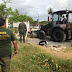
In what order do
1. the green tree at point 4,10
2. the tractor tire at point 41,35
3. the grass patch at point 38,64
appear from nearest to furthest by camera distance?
the grass patch at point 38,64
the tractor tire at point 41,35
the green tree at point 4,10

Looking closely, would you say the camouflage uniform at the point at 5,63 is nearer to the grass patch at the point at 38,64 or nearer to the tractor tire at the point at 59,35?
the grass patch at the point at 38,64

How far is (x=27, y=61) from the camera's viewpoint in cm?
443

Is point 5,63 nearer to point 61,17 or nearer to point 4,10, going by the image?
point 61,17

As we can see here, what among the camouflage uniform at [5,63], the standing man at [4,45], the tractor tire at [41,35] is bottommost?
the tractor tire at [41,35]

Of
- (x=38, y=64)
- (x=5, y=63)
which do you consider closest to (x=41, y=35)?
(x=38, y=64)

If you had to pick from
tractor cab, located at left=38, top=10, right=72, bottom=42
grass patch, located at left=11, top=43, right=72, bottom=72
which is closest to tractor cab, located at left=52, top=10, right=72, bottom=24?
tractor cab, located at left=38, top=10, right=72, bottom=42

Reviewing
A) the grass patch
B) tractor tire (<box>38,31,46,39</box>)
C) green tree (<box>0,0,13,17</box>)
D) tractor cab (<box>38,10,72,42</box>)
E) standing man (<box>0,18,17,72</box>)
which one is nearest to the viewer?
standing man (<box>0,18,17,72</box>)

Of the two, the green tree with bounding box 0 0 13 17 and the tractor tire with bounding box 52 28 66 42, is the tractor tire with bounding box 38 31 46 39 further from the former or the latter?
the green tree with bounding box 0 0 13 17

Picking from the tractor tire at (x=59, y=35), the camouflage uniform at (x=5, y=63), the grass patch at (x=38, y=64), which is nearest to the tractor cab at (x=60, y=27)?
the tractor tire at (x=59, y=35)

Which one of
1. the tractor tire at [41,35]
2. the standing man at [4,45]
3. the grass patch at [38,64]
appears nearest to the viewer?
the standing man at [4,45]

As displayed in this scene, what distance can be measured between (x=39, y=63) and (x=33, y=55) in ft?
1.82

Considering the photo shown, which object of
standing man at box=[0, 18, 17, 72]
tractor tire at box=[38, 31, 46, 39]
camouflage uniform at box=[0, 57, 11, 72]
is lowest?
tractor tire at box=[38, 31, 46, 39]

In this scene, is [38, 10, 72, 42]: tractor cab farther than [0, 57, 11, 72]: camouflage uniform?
Yes

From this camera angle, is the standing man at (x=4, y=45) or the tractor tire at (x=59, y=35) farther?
the tractor tire at (x=59, y=35)
